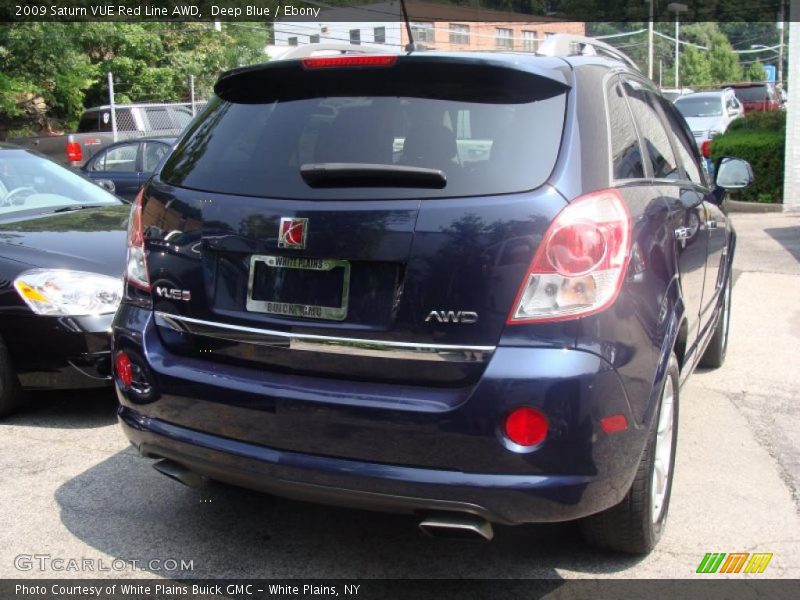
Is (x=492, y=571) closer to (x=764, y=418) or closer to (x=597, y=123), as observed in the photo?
(x=597, y=123)

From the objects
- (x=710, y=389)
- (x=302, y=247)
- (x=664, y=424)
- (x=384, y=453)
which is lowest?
(x=710, y=389)

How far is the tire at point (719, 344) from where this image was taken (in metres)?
5.33

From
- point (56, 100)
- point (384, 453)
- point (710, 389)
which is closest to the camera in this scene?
point (384, 453)

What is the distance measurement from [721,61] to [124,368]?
80718 millimetres

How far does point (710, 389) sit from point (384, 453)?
328cm

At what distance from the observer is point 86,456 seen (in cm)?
416

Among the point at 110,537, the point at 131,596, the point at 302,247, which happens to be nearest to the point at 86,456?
the point at 110,537

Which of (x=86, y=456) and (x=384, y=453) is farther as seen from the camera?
(x=86, y=456)

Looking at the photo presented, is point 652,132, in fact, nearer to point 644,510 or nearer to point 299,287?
point 644,510

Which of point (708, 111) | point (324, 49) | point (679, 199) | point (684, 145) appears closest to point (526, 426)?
point (679, 199)

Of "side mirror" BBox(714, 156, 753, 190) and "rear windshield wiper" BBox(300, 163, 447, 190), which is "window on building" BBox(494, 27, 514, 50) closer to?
"side mirror" BBox(714, 156, 753, 190)

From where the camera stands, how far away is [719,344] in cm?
545

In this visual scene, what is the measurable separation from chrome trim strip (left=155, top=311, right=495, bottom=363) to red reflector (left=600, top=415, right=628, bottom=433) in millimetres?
399

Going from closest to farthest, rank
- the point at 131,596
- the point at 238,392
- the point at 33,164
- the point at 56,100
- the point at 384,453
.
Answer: the point at 384,453 → the point at 238,392 → the point at 131,596 → the point at 33,164 → the point at 56,100
